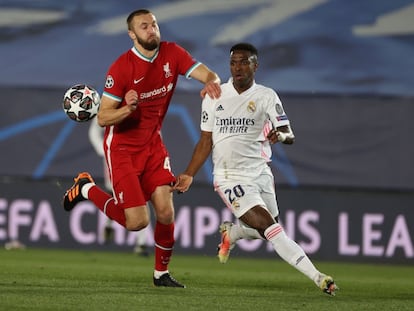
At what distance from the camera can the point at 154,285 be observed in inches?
368

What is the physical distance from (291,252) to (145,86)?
1.81m

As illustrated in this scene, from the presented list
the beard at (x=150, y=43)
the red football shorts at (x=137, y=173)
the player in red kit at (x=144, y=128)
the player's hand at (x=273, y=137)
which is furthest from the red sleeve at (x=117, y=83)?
the player's hand at (x=273, y=137)

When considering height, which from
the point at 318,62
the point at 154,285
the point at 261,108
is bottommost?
the point at 154,285

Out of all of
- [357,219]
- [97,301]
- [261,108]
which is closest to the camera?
[97,301]

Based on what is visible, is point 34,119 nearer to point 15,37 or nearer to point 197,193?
point 15,37

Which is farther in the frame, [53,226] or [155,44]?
[53,226]

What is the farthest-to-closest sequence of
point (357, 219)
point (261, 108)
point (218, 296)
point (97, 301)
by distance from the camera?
point (357, 219) → point (261, 108) → point (218, 296) → point (97, 301)

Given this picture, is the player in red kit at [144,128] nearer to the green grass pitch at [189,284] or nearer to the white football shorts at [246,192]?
the white football shorts at [246,192]

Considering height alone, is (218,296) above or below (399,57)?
below

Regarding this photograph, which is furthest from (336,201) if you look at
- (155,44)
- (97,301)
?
(97,301)

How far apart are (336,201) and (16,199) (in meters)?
4.21

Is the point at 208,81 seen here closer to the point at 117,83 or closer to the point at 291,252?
the point at 117,83

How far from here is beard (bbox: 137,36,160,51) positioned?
904 cm

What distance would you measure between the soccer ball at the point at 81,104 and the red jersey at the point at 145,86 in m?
0.34
